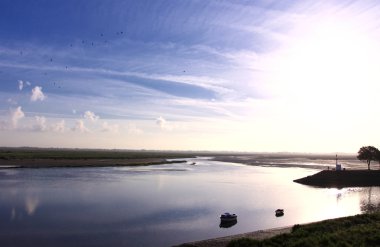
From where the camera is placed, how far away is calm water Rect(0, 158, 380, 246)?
111 feet

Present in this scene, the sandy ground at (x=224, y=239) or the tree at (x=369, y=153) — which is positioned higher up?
the tree at (x=369, y=153)

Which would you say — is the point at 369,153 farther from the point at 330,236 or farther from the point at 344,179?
the point at 330,236

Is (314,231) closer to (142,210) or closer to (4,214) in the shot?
(142,210)

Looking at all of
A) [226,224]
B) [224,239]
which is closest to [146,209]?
[226,224]

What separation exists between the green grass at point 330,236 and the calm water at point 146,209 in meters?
7.72

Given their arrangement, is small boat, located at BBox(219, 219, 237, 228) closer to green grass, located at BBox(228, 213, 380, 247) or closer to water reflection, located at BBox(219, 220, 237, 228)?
water reflection, located at BBox(219, 220, 237, 228)

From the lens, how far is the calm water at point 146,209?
111 feet

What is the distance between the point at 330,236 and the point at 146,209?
85.6ft

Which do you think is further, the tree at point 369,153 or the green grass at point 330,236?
the tree at point 369,153

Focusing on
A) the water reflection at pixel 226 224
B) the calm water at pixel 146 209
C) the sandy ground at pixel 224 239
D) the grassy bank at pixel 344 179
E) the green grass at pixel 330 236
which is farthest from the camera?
the grassy bank at pixel 344 179

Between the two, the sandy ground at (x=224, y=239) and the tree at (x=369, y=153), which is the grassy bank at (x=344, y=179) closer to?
the tree at (x=369, y=153)

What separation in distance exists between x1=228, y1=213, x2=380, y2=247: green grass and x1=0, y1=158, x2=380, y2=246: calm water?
7.72 m

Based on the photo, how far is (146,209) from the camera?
47.9 meters

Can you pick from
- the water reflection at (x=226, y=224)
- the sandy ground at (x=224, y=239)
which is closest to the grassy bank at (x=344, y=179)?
the water reflection at (x=226, y=224)
